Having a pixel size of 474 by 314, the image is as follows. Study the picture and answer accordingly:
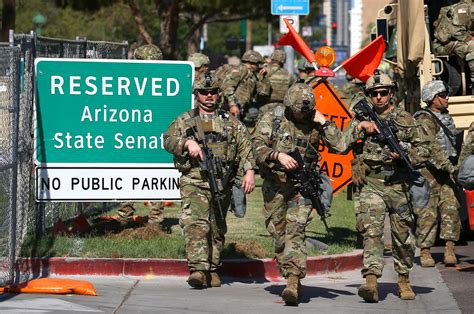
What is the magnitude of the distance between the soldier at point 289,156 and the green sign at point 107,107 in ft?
6.61

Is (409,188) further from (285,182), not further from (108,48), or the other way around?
(108,48)

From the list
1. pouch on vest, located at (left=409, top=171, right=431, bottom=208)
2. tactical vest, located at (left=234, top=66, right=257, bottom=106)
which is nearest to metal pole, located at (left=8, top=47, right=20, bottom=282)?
pouch on vest, located at (left=409, top=171, right=431, bottom=208)

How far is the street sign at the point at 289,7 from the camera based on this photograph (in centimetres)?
1686

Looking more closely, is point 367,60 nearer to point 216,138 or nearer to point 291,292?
point 216,138

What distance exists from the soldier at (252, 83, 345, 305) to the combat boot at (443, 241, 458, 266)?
9.27ft

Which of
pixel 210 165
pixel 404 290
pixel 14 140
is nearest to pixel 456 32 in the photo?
pixel 404 290

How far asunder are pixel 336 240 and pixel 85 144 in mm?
3155

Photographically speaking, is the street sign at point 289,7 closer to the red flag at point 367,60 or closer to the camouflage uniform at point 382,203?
the red flag at point 367,60

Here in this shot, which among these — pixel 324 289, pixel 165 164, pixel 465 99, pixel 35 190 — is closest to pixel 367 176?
pixel 324 289

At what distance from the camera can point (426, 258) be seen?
12172mm

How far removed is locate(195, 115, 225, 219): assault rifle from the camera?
33.1ft

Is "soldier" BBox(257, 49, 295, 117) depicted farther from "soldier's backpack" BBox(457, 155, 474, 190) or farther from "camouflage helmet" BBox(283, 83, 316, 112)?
"camouflage helmet" BBox(283, 83, 316, 112)

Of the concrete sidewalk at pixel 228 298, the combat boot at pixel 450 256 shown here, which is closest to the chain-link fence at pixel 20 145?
the concrete sidewalk at pixel 228 298

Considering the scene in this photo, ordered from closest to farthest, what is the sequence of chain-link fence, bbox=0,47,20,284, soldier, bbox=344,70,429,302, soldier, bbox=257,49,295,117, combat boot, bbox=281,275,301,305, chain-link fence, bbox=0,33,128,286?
combat boot, bbox=281,275,301,305 < soldier, bbox=344,70,429,302 < chain-link fence, bbox=0,47,20,284 < chain-link fence, bbox=0,33,128,286 < soldier, bbox=257,49,295,117
